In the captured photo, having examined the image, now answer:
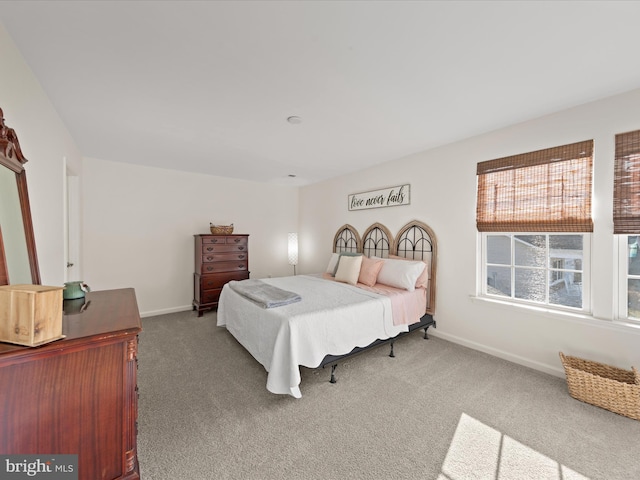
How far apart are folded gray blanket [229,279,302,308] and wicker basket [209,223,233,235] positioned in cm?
146

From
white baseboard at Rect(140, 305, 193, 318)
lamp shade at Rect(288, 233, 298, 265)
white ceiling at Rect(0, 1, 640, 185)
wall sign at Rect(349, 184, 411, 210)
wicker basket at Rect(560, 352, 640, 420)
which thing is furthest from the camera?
lamp shade at Rect(288, 233, 298, 265)

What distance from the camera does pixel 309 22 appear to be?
141cm

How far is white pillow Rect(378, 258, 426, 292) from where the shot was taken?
3.22 metres

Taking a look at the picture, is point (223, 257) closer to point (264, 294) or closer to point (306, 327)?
point (264, 294)

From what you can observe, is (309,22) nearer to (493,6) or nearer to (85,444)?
(493,6)

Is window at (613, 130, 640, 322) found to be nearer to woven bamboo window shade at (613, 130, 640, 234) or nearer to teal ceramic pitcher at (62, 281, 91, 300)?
woven bamboo window shade at (613, 130, 640, 234)

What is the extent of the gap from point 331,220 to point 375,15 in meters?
3.80

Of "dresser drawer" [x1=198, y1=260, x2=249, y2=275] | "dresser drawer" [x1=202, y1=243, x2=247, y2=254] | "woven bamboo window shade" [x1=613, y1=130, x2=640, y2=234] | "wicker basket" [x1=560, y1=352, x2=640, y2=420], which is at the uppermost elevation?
"woven bamboo window shade" [x1=613, y1=130, x2=640, y2=234]

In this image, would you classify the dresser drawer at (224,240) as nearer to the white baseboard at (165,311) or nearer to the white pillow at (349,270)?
the white baseboard at (165,311)

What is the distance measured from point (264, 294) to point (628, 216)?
3.21 metres

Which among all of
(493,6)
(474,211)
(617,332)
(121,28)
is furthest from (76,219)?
(617,332)

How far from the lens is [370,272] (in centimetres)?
353

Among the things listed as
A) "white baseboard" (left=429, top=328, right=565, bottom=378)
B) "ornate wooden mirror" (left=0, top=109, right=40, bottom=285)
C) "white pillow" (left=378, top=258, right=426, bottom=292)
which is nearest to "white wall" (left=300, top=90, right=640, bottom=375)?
"white baseboard" (left=429, top=328, right=565, bottom=378)

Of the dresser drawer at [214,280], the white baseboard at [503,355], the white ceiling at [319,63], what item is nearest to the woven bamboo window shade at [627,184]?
the white ceiling at [319,63]
